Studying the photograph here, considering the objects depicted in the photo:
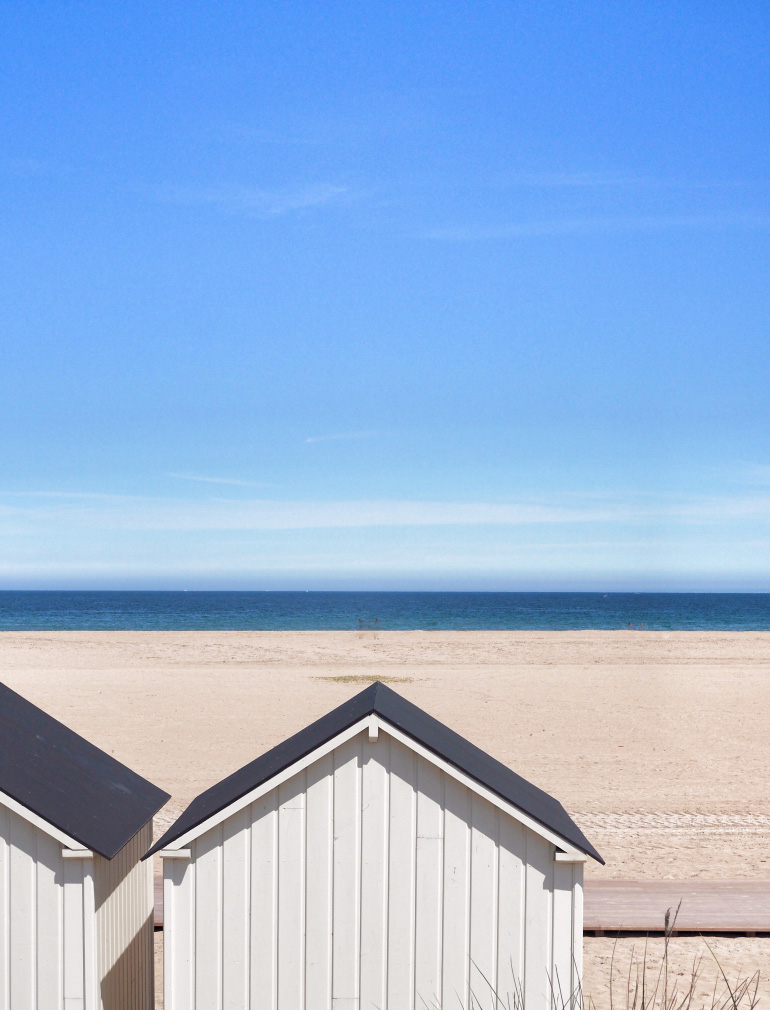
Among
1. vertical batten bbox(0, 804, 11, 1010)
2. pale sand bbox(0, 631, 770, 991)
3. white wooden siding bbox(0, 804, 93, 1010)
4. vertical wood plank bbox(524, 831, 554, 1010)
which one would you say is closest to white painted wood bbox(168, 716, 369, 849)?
white wooden siding bbox(0, 804, 93, 1010)

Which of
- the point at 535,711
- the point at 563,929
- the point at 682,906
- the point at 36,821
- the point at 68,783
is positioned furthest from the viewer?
the point at 535,711

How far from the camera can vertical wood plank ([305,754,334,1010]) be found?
7.17 m

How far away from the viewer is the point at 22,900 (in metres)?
7.16

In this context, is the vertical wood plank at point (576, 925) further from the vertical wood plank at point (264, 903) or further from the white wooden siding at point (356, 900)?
the vertical wood plank at point (264, 903)

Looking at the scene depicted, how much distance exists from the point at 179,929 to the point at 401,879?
5.86 ft

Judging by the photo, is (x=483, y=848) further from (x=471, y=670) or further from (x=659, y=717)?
(x=471, y=670)

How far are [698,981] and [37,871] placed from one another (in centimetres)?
715

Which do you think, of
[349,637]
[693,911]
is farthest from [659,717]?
[349,637]

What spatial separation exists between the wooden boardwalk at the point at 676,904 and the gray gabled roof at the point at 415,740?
3764 mm

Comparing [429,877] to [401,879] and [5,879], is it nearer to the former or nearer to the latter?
[401,879]

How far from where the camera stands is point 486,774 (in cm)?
755

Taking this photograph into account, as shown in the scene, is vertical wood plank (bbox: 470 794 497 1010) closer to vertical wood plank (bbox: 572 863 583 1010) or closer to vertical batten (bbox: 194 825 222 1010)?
vertical wood plank (bbox: 572 863 583 1010)

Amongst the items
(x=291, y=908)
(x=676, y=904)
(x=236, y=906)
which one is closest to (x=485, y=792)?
(x=291, y=908)

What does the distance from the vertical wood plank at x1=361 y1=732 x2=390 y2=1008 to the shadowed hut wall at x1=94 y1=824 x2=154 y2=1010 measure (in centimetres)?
215
